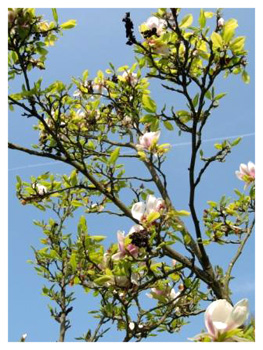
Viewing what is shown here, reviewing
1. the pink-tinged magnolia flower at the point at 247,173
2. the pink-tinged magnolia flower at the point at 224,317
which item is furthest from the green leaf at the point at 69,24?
the pink-tinged magnolia flower at the point at 224,317

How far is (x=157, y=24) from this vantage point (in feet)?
7.93

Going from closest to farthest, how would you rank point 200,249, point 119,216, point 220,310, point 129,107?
point 220,310 < point 200,249 < point 119,216 < point 129,107

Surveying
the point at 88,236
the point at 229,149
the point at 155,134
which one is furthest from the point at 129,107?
the point at 88,236

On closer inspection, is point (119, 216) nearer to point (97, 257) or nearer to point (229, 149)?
point (97, 257)

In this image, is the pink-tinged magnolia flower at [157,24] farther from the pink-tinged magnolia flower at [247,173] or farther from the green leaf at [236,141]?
the pink-tinged magnolia flower at [247,173]

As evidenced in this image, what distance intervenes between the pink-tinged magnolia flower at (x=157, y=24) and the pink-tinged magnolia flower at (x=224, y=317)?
1.75 m

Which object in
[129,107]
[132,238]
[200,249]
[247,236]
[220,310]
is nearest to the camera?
[220,310]

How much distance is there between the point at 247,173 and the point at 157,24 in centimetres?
119

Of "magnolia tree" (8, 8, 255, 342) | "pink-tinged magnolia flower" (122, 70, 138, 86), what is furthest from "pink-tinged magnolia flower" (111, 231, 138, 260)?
"pink-tinged magnolia flower" (122, 70, 138, 86)

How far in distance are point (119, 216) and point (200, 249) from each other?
589 mm

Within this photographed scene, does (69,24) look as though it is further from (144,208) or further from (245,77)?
(144,208)

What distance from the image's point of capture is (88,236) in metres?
2.16
